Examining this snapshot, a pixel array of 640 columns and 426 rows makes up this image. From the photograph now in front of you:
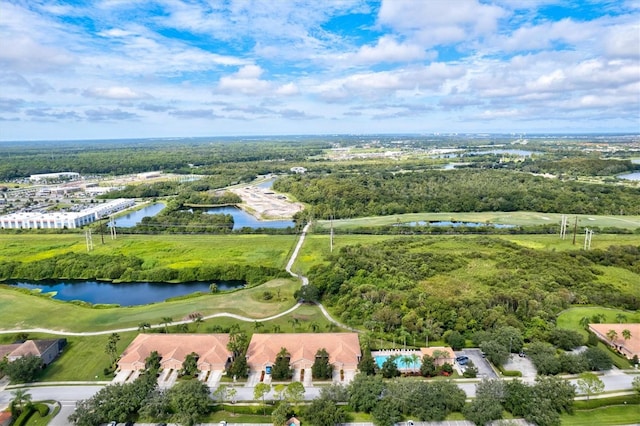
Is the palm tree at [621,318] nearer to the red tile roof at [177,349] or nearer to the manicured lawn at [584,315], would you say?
the manicured lawn at [584,315]

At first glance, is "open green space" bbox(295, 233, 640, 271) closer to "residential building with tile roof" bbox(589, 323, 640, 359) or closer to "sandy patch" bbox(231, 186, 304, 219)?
"sandy patch" bbox(231, 186, 304, 219)

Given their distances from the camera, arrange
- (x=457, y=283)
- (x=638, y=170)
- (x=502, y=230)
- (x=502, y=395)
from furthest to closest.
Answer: (x=638, y=170) → (x=502, y=230) → (x=457, y=283) → (x=502, y=395)

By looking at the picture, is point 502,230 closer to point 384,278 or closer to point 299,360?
point 384,278

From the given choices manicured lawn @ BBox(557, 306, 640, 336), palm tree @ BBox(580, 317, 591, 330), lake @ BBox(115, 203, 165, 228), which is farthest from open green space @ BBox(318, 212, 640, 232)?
lake @ BBox(115, 203, 165, 228)

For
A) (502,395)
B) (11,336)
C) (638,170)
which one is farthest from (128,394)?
(638,170)

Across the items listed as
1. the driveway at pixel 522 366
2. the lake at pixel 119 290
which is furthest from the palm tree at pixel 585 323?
the lake at pixel 119 290
